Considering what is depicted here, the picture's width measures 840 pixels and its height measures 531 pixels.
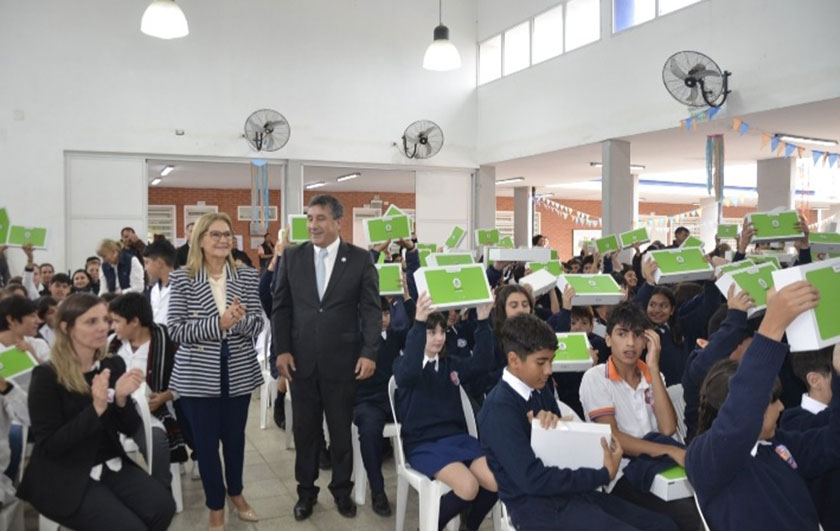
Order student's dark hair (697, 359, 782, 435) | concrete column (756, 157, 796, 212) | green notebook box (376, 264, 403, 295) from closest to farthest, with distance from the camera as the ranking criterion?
student's dark hair (697, 359, 782, 435) → green notebook box (376, 264, 403, 295) → concrete column (756, 157, 796, 212)

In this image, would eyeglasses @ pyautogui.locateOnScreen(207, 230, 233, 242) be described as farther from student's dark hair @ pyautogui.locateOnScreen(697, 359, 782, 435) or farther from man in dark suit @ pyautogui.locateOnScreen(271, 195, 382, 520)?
student's dark hair @ pyautogui.locateOnScreen(697, 359, 782, 435)

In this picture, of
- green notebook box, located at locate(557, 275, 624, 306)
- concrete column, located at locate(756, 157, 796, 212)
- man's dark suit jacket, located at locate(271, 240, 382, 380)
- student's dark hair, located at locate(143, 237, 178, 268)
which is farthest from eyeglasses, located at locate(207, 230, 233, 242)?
concrete column, located at locate(756, 157, 796, 212)

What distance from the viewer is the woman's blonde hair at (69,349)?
2.76 meters

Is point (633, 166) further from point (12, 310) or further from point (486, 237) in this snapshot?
point (12, 310)

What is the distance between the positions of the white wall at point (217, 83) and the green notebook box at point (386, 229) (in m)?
6.78

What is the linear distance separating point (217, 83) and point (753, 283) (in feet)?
31.8

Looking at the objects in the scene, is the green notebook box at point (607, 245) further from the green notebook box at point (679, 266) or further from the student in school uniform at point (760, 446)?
the student in school uniform at point (760, 446)

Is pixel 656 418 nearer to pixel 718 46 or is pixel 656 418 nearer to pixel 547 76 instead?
pixel 718 46

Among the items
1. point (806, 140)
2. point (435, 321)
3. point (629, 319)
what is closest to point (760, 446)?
point (629, 319)

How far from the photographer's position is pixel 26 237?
Answer: 302 inches

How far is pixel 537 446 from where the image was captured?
2463 mm

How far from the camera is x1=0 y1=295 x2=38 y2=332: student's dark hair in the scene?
3.73 m

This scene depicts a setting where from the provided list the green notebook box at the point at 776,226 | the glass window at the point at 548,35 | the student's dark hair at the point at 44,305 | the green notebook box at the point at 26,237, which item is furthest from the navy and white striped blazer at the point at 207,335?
the glass window at the point at 548,35

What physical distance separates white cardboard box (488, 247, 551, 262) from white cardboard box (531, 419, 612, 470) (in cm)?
375
